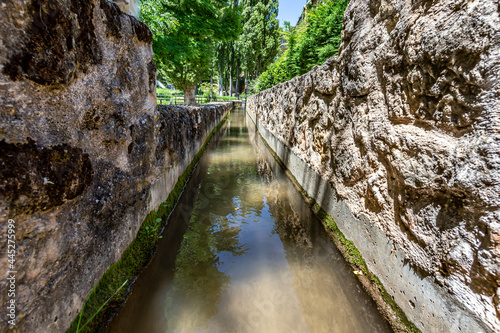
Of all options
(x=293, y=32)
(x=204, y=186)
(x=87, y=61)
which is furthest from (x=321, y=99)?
(x=293, y=32)

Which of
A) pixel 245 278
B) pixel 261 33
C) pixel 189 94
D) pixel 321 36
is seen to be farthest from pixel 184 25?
pixel 261 33

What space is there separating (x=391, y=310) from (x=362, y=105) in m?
1.86

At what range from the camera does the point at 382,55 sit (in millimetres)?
1943

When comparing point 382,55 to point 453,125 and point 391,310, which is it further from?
point 391,310

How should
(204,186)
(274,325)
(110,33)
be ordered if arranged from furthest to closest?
(204,186) < (274,325) < (110,33)

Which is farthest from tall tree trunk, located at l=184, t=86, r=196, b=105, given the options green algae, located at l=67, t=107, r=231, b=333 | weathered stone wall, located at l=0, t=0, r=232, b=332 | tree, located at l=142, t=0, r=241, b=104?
weathered stone wall, located at l=0, t=0, r=232, b=332

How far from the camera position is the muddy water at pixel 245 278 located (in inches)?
67.6

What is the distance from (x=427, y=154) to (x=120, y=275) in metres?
2.52

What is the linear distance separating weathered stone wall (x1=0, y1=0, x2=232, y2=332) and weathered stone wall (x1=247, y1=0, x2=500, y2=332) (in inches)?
84.3

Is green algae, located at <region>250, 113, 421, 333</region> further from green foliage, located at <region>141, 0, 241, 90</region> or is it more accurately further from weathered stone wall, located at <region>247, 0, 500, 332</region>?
green foliage, located at <region>141, 0, 241, 90</region>

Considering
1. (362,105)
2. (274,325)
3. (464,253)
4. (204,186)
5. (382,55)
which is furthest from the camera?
(204,186)

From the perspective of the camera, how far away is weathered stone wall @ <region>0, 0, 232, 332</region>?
94cm

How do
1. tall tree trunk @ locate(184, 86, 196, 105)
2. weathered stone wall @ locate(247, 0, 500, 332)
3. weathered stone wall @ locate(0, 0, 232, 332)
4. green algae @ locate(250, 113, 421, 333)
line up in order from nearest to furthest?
weathered stone wall @ locate(0, 0, 232, 332) < weathered stone wall @ locate(247, 0, 500, 332) < green algae @ locate(250, 113, 421, 333) < tall tree trunk @ locate(184, 86, 196, 105)

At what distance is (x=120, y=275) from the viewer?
188 cm
